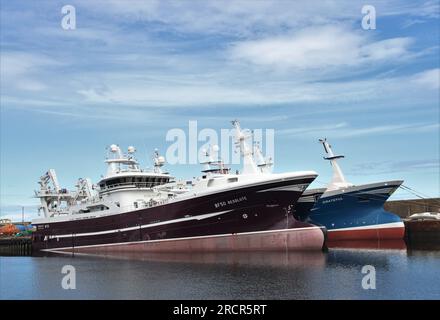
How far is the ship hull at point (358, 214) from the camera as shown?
2268 inches

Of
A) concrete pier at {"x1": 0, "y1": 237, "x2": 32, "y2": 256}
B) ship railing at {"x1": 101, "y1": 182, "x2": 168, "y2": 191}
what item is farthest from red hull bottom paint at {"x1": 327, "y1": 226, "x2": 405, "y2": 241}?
concrete pier at {"x1": 0, "y1": 237, "x2": 32, "y2": 256}

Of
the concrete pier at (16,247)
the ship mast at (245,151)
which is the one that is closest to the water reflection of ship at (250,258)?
the ship mast at (245,151)

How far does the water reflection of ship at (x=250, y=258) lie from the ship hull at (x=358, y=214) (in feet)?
50.1

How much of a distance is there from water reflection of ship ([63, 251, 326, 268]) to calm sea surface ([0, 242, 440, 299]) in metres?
0.08

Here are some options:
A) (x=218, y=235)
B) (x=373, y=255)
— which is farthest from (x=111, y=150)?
(x=373, y=255)

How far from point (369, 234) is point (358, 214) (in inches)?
106

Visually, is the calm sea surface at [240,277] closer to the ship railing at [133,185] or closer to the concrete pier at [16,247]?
the ship railing at [133,185]

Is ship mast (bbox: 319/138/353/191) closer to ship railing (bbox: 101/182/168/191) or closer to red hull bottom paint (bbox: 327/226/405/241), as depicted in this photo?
red hull bottom paint (bbox: 327/226/405/241)

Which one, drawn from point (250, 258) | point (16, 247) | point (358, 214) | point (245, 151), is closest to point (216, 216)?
point (250, 258)

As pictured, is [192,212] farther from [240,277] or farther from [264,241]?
[240,277]

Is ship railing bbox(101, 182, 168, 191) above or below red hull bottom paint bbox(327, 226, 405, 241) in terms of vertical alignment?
above

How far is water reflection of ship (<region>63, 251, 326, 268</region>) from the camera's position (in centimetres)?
3784

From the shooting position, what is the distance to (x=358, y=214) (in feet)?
196
